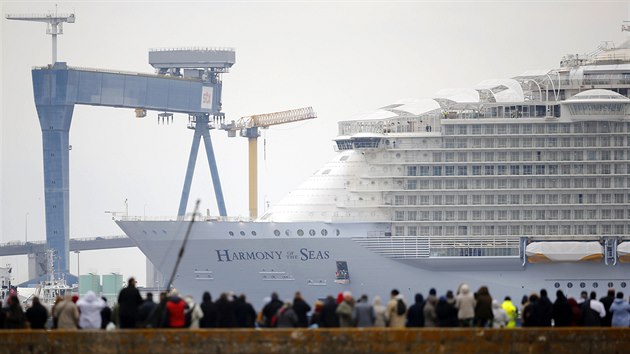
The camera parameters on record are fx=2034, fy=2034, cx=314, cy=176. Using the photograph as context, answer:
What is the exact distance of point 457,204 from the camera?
9312cm

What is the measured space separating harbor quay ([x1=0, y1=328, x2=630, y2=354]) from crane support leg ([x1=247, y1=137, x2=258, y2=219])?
98.9 metres

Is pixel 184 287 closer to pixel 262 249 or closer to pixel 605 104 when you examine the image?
pixel 262 249

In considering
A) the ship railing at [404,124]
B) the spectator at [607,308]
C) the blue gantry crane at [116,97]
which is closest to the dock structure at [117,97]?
the blue gantry crane at [116,97]

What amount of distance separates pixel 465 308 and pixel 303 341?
3.90m

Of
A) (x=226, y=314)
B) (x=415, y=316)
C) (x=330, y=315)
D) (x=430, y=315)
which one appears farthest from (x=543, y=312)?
(x=226, y=314)

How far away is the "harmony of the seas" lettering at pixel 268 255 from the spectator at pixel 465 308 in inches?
1929

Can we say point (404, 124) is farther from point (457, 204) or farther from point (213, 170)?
point (213, 170)

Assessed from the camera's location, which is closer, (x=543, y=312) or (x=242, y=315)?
(x=242, y=315)

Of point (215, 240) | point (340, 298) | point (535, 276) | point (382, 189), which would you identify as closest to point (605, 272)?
point (535, 276)

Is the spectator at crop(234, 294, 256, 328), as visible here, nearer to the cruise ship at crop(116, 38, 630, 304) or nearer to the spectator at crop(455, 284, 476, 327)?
the spectator at crop(455, 284, 476, 327)

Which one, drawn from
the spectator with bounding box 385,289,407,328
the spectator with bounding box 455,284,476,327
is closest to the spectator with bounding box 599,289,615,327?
the spectator with bounding box 455,284,476,327

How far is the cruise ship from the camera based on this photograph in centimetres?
9162

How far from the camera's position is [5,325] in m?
42.7

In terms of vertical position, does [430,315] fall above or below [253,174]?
below
